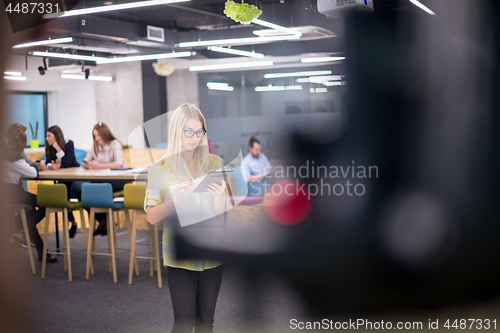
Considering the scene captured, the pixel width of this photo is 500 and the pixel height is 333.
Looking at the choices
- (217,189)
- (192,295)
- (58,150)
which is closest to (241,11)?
(217,189)

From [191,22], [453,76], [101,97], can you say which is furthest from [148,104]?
[453,76]

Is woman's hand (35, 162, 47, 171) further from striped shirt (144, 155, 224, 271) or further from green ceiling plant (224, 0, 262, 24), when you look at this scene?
striped shirt (144, 155, 224, 271)

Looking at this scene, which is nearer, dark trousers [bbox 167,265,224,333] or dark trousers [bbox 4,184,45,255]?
dark trousers [bbox 167,265,224,333]

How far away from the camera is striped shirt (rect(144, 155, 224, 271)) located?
6.75ft

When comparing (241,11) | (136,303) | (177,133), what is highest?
(241,11)

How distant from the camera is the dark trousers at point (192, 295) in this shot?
208cm

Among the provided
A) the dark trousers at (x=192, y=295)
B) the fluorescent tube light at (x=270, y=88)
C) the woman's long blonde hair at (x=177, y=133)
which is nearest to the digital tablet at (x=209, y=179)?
the woman's long blonde hair at (x=177, y=133)

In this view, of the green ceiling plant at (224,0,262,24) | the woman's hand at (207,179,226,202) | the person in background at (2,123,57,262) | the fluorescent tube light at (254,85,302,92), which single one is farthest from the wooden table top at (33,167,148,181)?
the fluorescent tube light at (254,85,302,92)

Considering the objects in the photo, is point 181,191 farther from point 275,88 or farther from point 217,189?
point 275,88

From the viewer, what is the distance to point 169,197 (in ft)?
6.82

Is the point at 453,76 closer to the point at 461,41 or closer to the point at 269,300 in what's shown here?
the point at 461,41

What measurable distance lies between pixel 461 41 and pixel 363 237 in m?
1.47

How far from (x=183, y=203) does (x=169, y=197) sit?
0.28ft

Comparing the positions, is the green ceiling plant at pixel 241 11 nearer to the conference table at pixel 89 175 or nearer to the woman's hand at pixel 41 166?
the conference table at pixel 89 175
